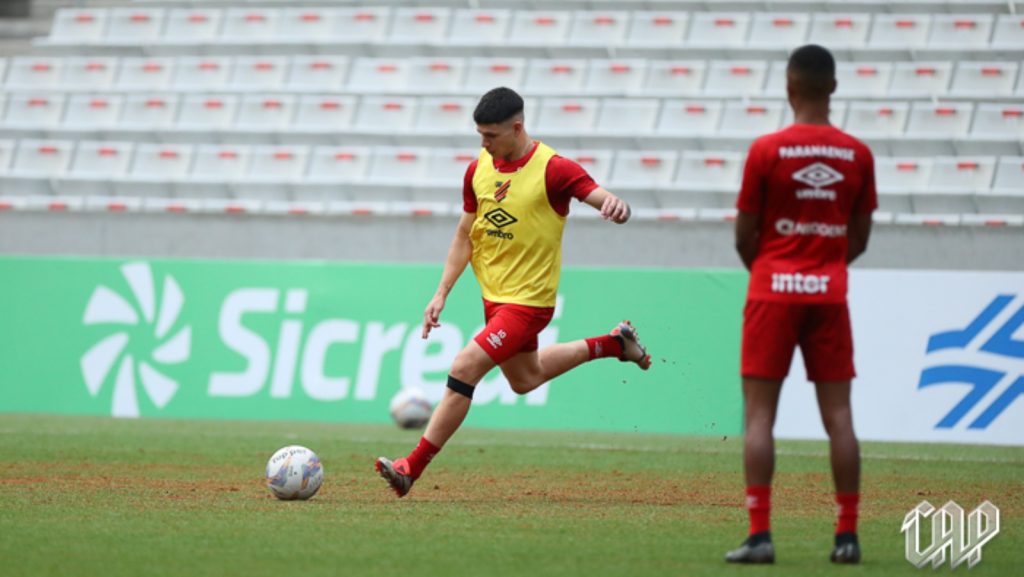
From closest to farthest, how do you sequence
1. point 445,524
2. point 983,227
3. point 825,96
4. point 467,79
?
point 825,96
point 445,524
point 983,227
point 467,79

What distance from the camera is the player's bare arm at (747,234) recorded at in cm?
709

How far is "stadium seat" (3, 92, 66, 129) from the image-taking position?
26.8 meters

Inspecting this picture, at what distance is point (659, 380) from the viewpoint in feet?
55.5

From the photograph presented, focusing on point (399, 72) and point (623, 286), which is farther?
point (399, 72)

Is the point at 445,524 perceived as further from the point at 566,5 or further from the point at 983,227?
the point at 566,5

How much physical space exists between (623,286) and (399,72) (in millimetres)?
9870

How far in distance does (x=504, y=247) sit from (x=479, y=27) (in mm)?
17093

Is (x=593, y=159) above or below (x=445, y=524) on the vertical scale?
above

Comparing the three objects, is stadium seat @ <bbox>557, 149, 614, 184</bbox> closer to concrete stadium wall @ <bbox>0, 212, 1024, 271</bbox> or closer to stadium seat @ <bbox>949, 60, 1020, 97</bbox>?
concrete stadium wall @ <bbox>0, 212, 1024, 271</bbox>

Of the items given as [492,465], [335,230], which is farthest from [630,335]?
[335,230]

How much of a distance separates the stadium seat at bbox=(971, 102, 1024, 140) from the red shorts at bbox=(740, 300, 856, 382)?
16.3m

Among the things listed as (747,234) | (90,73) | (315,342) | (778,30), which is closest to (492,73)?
(778,30)

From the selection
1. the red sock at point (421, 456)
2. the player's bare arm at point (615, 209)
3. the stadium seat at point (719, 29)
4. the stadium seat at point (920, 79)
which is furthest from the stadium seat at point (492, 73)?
the player's bare arm at point (615, 209)

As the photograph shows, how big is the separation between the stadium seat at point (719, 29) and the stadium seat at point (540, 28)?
80.0 inches
